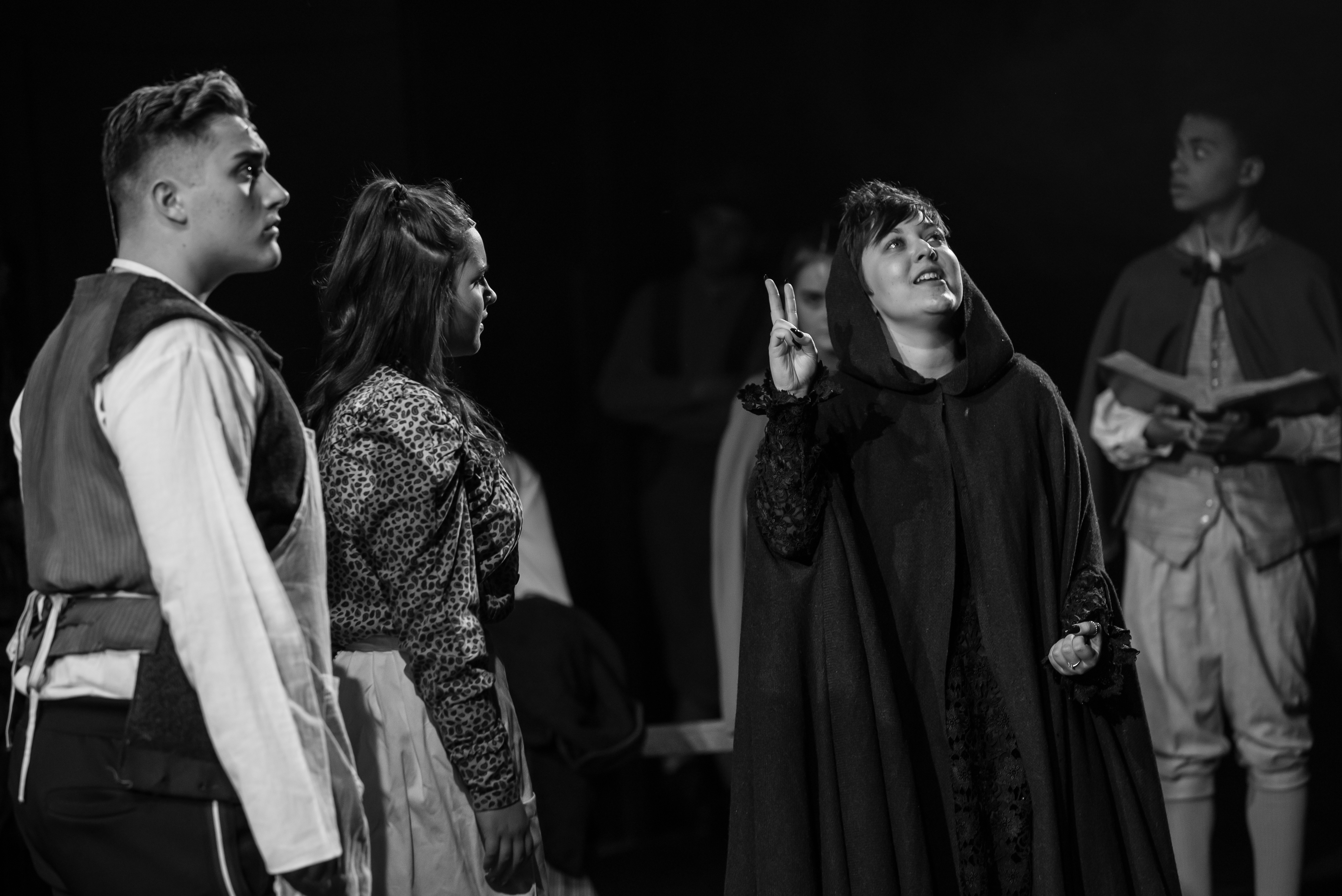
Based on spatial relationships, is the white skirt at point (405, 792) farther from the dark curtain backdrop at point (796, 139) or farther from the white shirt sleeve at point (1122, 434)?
the white shirt sleeve at point (1122, 434)

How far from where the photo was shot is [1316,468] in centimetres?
409

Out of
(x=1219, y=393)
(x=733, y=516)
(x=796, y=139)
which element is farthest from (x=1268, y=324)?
(x=733, y=516)

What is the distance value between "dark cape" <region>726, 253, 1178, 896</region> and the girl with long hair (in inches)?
22.2

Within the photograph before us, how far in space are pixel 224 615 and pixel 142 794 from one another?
0.23 m

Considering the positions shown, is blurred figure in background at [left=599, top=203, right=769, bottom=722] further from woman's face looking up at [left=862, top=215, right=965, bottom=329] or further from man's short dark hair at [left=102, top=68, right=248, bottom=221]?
man's short dark hair at [left=102, top=68, right=248, bottom=221]

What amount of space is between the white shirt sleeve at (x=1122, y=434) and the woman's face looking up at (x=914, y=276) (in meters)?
1.53

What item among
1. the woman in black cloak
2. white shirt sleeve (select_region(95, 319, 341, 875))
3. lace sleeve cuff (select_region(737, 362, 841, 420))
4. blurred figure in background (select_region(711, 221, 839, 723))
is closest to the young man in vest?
white shirt sleeve (select_region(95, 319, 341, 875))

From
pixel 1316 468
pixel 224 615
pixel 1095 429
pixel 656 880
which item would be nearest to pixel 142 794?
pixel 224 615

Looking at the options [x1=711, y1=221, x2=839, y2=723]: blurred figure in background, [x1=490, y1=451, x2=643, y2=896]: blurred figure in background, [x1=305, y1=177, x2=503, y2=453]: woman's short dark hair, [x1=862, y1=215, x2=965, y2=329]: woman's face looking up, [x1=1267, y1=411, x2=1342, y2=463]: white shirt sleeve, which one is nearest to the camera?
[x1=305, y1=177, x2=503, y2=453]: woman's short dark hair

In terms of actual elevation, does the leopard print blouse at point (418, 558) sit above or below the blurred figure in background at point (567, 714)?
above

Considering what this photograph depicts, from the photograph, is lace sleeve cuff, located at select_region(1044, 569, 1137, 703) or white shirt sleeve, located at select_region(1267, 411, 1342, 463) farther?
white shirt sleeve, located at select_region(1267, 411, 1342, 463)

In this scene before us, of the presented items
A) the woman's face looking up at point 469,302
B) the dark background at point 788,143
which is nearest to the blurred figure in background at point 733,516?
the dark background at point 788,143

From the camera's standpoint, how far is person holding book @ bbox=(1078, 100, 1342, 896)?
152 inches

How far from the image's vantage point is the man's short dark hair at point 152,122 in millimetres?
1769
